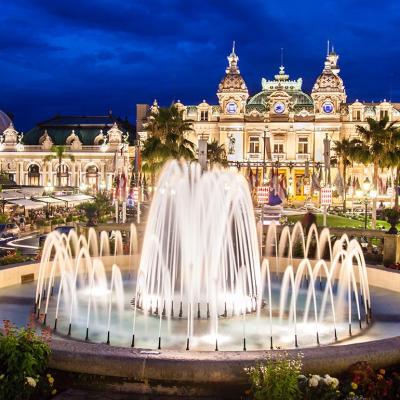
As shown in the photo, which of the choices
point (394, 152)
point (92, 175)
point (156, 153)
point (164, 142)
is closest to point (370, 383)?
point (156, 153)

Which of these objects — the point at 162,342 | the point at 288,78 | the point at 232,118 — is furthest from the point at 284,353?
the point at 288,78

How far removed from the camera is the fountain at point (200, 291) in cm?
1336

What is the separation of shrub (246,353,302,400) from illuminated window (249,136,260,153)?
87592 millimetres

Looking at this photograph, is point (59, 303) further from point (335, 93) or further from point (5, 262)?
point (335, 93)

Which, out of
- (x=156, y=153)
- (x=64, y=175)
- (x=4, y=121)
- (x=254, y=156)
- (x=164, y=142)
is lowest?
(x=64, y=175)

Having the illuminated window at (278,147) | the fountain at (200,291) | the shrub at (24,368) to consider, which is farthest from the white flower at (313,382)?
the illuminated window at (278,147)

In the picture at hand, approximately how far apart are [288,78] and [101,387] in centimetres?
9886

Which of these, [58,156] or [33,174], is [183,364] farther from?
[33,174]

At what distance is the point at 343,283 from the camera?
19125 millimetres

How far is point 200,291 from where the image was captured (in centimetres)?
1588

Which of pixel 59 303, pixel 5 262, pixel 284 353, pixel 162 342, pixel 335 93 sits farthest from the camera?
pixel 335 93

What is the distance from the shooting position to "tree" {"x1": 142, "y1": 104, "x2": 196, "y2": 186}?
155 ft

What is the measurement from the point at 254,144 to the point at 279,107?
6796 millimetres

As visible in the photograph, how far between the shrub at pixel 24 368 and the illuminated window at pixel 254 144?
3441 inches
